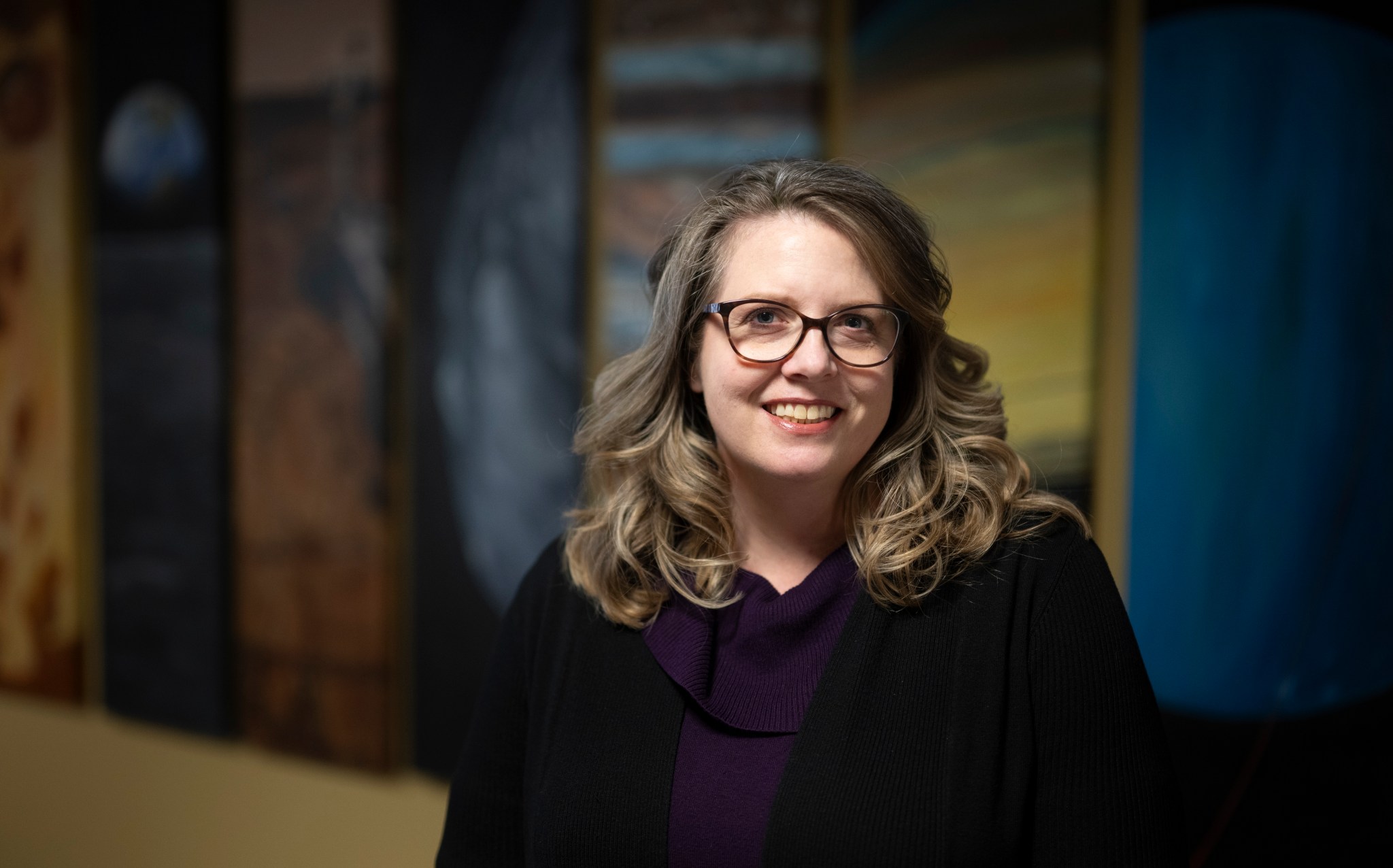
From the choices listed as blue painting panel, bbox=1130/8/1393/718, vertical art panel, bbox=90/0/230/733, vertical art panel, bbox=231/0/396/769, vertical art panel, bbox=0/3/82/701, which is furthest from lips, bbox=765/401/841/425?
vertical art panel, bbox=0/3/82/701

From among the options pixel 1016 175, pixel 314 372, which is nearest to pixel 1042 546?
pixel 1016 175

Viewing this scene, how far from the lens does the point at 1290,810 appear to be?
73.6 inches

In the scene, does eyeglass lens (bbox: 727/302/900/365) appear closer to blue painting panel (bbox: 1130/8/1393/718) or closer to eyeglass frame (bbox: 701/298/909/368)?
eyeglass frame (bbox: 701/298/909/368)

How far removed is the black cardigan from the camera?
3.72 ft

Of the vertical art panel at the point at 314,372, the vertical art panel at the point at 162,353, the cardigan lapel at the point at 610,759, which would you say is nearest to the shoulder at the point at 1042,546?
the cardigan lapel at the point at 610,759

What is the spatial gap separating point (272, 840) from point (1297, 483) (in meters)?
2.78

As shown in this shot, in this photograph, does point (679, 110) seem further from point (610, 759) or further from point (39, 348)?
point (39, 348)

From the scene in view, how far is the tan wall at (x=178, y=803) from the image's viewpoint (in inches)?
113

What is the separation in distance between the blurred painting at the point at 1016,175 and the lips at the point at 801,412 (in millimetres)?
816

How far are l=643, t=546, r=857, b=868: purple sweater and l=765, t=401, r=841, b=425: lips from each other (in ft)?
0.60

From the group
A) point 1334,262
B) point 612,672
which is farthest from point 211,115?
point 1334,262

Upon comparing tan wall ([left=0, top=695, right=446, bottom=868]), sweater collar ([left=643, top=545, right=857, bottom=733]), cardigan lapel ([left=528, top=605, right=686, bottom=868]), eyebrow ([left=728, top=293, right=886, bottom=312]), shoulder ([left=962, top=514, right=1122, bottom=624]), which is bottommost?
tan wall ([left=0, top=695, right=446, bottom=868])

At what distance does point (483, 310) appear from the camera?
262 centimetres

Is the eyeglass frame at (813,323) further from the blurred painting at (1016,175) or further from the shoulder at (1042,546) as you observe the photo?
the blurred painting at (1016,175)
